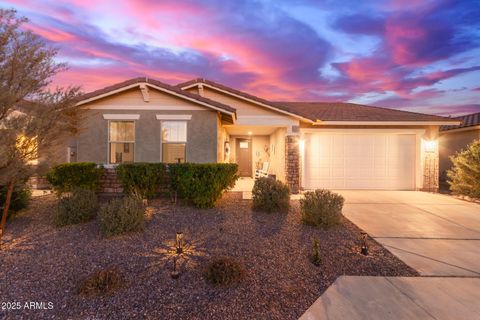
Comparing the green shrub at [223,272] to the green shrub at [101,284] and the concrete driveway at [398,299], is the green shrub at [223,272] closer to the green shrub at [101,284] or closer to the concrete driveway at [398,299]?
the concrete driveway at [398,299]

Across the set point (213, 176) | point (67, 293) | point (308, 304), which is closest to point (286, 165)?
point (213, 176)

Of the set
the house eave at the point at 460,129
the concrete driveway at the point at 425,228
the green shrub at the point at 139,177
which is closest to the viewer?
the concrete driveway at the point at 425,228

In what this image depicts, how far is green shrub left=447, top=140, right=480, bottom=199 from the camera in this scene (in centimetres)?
916

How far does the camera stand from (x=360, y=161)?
11547mm

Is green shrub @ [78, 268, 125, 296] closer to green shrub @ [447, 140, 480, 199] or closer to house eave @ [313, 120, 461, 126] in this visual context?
house eave @ [313, 120, 461, 126]

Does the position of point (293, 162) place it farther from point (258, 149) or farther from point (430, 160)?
point (430, 160)

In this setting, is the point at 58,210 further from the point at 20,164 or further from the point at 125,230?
the point at 125,230

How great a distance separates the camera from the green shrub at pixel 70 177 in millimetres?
7160

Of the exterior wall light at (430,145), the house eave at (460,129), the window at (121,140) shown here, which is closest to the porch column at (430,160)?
the exterior wall light at (430,145)

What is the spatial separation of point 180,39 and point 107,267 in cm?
1058

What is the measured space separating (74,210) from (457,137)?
18.1 metres

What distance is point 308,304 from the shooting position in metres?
2.94

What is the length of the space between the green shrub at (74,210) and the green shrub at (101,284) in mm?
2667

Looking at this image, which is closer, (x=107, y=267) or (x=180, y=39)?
(x=107, y=267)
